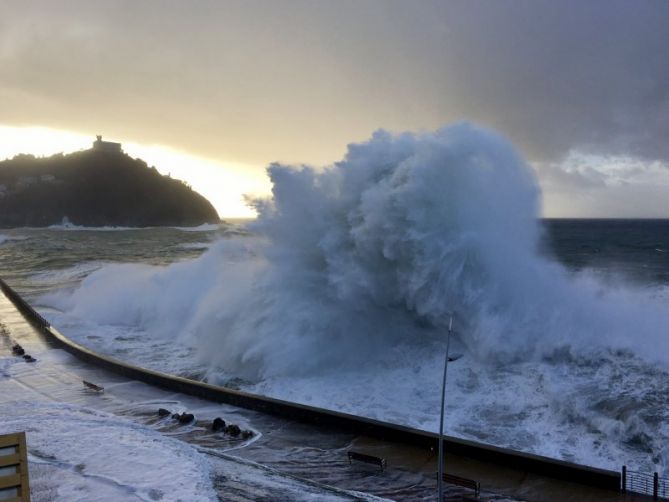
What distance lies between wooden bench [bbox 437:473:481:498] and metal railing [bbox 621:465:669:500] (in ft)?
6.78

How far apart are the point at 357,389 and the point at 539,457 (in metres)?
5.00

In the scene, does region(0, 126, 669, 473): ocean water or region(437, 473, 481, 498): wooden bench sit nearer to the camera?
region(437, 473, 481, 498): wooden bench

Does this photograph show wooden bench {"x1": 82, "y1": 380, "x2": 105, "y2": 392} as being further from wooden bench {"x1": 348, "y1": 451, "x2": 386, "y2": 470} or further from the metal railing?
the metal railing

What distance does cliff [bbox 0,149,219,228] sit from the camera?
13412 centimetres

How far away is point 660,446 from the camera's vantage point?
9.35 meters

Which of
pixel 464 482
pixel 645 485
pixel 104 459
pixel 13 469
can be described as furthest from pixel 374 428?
pixel 13 469

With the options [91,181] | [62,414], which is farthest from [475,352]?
[91,181]

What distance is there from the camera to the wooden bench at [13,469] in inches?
251

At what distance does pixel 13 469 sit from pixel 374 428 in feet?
19.2

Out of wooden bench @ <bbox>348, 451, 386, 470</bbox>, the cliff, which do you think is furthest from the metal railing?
the cliff

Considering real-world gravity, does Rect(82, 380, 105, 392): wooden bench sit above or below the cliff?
below

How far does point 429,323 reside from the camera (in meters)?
14.7

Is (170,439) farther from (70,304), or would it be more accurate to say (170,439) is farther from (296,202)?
(70,304)

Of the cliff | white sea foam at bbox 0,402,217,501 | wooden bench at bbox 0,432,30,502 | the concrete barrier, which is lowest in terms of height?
white sea foam at bbox 0,402,217,501
